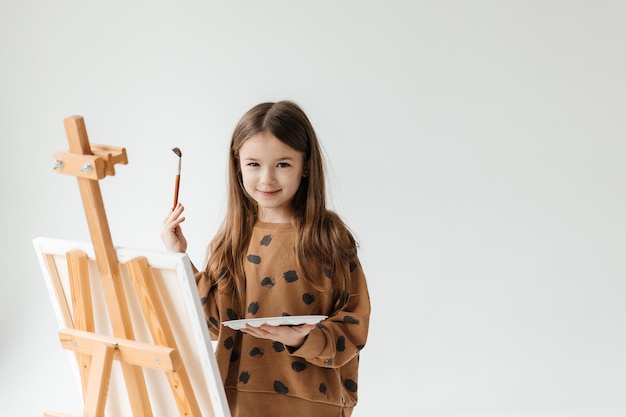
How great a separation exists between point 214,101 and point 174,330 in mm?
1983

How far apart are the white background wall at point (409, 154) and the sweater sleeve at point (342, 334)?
143 cm

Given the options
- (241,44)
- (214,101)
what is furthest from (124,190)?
(241,44)

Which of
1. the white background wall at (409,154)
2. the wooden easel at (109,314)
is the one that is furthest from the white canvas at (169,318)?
the white background wall at (409,154)

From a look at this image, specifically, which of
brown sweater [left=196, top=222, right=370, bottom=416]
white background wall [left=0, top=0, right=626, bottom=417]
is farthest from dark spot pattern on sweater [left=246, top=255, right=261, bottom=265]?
white background wall [left=0, top=0, right=626, bottom=417]

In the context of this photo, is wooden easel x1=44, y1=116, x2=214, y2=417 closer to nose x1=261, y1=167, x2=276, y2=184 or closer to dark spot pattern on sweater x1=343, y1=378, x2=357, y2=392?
nose x1=261, y1=167, x2=276, y2=184

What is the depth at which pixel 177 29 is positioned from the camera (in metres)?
3.73

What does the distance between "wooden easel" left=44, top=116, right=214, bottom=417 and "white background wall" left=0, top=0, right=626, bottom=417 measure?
1.78 m

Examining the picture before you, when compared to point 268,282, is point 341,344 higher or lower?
lower

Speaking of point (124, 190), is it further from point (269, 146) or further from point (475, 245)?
point (269, 146)

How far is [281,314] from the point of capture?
7.37 ft

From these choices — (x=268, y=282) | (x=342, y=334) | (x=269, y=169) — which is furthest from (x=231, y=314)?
(x=269, y=169)

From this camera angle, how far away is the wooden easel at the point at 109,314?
1850 mm

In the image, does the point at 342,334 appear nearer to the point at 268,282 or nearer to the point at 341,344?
the point at 341,344

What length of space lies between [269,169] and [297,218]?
7.0 inches
